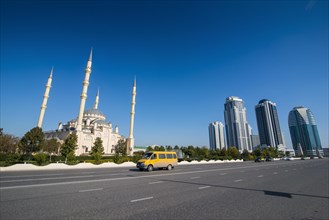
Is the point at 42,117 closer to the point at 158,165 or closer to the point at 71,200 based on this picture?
the point at 158,165

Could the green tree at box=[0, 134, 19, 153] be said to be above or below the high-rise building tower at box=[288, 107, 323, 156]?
below

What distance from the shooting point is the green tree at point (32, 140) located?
41938 mm

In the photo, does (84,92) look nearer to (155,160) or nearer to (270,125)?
(155,160)

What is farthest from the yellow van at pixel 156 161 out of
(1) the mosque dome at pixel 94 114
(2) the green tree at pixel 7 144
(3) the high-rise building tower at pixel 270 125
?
(3) the high-rise building tower at pixel 270 125

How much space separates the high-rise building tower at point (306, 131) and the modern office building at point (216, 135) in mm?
57954

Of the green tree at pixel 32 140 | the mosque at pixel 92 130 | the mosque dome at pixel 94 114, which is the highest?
the mosque dome at pixel 94 114

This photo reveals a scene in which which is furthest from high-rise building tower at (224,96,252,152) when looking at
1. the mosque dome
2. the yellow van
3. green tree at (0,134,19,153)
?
green tree at (0,134,19,153)

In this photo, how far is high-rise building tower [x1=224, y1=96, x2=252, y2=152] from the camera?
145250 millimetres

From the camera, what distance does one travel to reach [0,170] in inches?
848

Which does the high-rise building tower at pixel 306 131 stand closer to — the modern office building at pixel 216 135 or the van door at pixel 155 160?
the modern office building at pixel 216 135

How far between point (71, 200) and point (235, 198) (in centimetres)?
653

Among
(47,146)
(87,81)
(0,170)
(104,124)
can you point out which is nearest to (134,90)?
(87,81)

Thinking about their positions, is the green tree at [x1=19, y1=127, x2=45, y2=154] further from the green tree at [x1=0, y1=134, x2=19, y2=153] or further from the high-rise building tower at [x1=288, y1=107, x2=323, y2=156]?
the high-rise building tower at [x1=288, y1=107, x2=323, y2=156]

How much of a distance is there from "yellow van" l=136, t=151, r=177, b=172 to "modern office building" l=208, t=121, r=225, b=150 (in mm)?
146540
